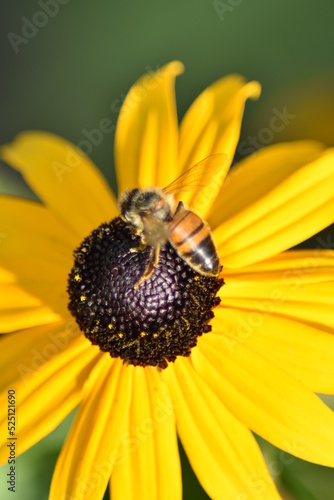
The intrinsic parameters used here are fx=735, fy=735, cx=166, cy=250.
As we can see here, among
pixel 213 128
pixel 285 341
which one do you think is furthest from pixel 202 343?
pixel 213 128

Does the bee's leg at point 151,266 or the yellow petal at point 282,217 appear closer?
the bee's leg at point 151,266

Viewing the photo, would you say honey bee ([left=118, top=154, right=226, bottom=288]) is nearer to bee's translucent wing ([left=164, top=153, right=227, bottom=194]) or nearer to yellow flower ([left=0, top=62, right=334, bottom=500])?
bee's translucent wing ([left=164, top=153, right=227, bottom=194])

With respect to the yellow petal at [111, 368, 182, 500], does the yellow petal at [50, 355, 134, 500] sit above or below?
above

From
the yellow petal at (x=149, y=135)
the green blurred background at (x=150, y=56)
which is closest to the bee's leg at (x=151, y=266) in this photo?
the yellow petal at (x=149, y=135)

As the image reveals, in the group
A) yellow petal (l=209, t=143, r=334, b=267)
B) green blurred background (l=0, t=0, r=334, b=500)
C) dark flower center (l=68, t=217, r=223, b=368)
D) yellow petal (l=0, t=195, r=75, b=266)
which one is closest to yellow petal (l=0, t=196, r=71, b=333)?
yellow petal (l=0, t=195, r=75, b=266)

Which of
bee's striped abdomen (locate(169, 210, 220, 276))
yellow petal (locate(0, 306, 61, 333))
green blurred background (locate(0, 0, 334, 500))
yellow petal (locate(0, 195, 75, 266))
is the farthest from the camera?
green blurred background (locate(0, 0, 334, 500))

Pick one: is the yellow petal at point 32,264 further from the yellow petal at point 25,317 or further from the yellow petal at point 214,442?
the yellow petal at point 214,442

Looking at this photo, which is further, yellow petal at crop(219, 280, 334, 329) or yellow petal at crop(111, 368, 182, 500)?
yellow petal at crop(219, 280, 334, 329)
